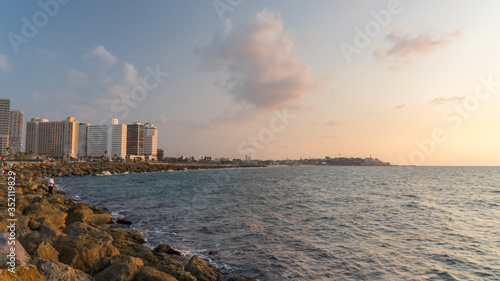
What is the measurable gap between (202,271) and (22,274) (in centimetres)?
715

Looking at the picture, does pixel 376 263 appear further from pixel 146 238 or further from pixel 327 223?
pixel 146 238

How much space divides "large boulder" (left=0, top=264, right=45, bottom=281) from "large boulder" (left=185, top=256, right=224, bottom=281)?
6.28 metres

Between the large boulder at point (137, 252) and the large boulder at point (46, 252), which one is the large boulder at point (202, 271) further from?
the large boulder at point (46, 252)

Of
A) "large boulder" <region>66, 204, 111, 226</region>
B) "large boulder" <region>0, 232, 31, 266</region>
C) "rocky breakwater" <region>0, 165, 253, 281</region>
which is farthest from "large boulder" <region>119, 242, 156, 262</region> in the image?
"large boulder" <region>66, 204, 111, 226</region>

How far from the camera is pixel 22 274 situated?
21.0 ft

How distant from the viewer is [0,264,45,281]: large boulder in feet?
19.9

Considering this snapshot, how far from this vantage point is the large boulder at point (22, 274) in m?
6.06

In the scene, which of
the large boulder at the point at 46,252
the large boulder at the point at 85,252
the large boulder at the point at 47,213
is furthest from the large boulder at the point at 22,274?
the large boulder at the point at 47,213

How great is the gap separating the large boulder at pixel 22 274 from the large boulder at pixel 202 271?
247 inches

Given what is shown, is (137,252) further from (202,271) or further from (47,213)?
(47,213)

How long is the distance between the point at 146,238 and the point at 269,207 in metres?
18.0

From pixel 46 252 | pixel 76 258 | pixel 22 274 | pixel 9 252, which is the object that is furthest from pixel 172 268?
pixel 22 274

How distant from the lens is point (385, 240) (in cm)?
1972

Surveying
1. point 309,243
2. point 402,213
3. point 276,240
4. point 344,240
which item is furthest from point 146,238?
point 402,213
